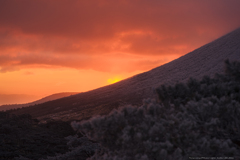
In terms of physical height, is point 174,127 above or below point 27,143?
above

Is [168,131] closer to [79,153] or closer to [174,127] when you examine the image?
[174,127]

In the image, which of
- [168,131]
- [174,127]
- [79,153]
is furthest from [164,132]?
[79,153]

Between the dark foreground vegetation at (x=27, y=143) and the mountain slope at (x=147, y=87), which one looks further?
the mountain slope at (x=147, y=87)

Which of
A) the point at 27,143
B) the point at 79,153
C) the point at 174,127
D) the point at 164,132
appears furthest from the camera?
the point at 27,143

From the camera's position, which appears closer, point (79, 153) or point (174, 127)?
point (174, 127)

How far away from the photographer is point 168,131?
7.21 metres

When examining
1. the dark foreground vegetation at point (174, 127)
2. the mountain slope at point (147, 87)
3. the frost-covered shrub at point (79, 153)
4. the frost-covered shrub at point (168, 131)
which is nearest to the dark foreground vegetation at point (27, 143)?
the frost-covered shrub at point (79, 153)

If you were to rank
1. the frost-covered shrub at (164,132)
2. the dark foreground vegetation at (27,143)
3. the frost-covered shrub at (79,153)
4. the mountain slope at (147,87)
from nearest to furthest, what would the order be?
the frost-covered shrub at (164,132) → the frost-covered shrub at (79,153) → the dark foreground vegetation at (27,143) → the mountain slope at (147,87)

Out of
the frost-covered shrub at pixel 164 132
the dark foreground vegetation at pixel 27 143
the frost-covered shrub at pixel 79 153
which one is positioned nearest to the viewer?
the frost-covered shrub at pixel 164 132

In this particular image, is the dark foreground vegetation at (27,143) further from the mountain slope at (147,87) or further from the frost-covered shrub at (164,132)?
the mountain slope at (147,87)

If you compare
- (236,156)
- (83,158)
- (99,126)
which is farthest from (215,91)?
(83,158)

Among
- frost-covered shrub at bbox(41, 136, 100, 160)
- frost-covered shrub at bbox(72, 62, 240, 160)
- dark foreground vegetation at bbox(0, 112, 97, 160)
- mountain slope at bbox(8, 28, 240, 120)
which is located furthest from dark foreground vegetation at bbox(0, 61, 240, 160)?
mountain slope at bbox(8, 28, 240, 120)

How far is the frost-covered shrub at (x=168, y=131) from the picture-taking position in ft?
21.6

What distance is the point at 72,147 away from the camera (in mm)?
17734
